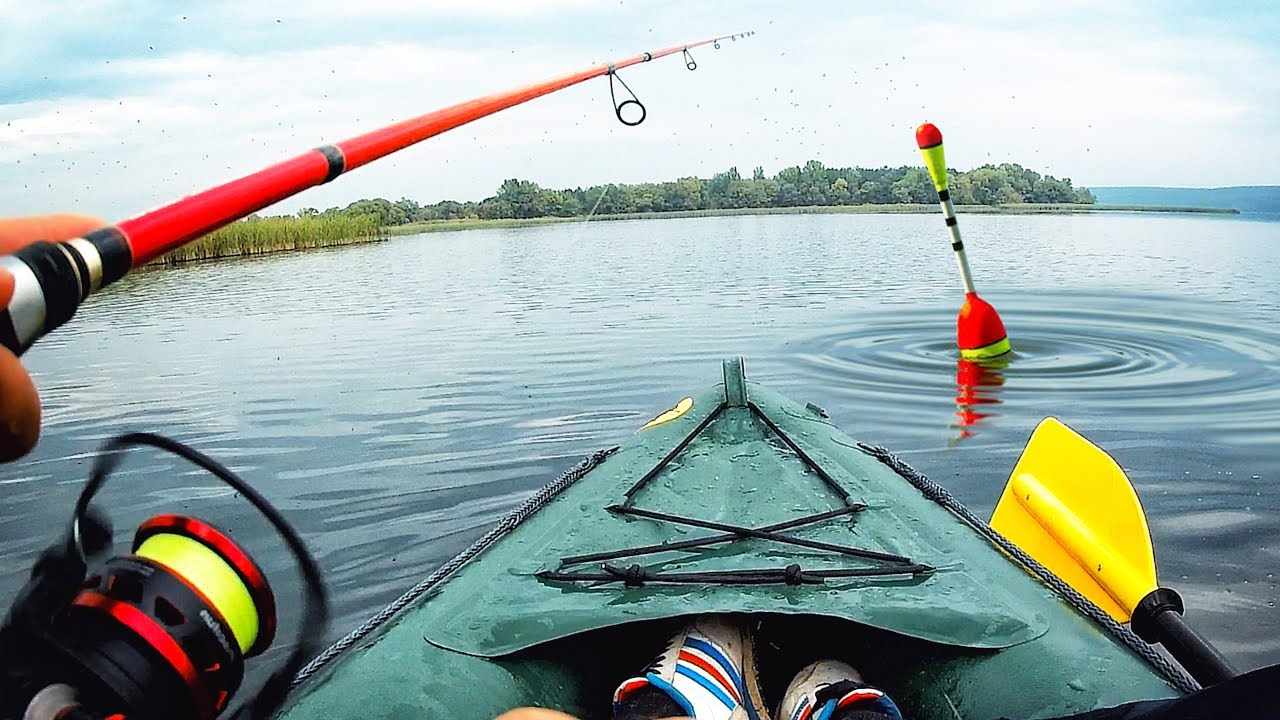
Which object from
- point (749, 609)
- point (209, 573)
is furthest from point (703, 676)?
point (209, 573)

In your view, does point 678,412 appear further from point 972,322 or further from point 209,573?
point 972,322

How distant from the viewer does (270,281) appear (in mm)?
18125

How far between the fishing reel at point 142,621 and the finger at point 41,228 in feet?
1.73

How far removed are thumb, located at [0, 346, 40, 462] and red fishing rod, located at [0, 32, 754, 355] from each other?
0.02 metres

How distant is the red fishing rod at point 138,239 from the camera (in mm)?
946

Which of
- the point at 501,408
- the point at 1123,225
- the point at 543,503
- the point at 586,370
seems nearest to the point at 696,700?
the point at 543,503

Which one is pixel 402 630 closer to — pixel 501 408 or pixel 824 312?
pixel 501 408

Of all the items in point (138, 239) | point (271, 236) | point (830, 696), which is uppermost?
A: point (271, 236)

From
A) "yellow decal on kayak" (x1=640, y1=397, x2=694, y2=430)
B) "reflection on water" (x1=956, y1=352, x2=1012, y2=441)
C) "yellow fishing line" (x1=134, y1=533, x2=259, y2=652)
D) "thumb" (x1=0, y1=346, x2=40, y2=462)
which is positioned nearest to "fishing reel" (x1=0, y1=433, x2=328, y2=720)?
"yellow fishing line" (x1=134, y1=533, x2=259, y2=652)

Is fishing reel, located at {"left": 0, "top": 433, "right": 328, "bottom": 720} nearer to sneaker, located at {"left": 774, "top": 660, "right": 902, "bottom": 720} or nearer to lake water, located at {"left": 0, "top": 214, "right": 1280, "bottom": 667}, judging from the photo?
sneaker, located at {"left": 774, "top": 660, "right": 902, "bottom": 720}

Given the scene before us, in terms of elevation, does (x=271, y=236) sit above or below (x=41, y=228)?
above

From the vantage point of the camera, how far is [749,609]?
7.26 ft

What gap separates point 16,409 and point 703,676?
1.49 m

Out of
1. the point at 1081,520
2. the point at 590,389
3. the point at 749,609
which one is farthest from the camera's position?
the point at 590,389
